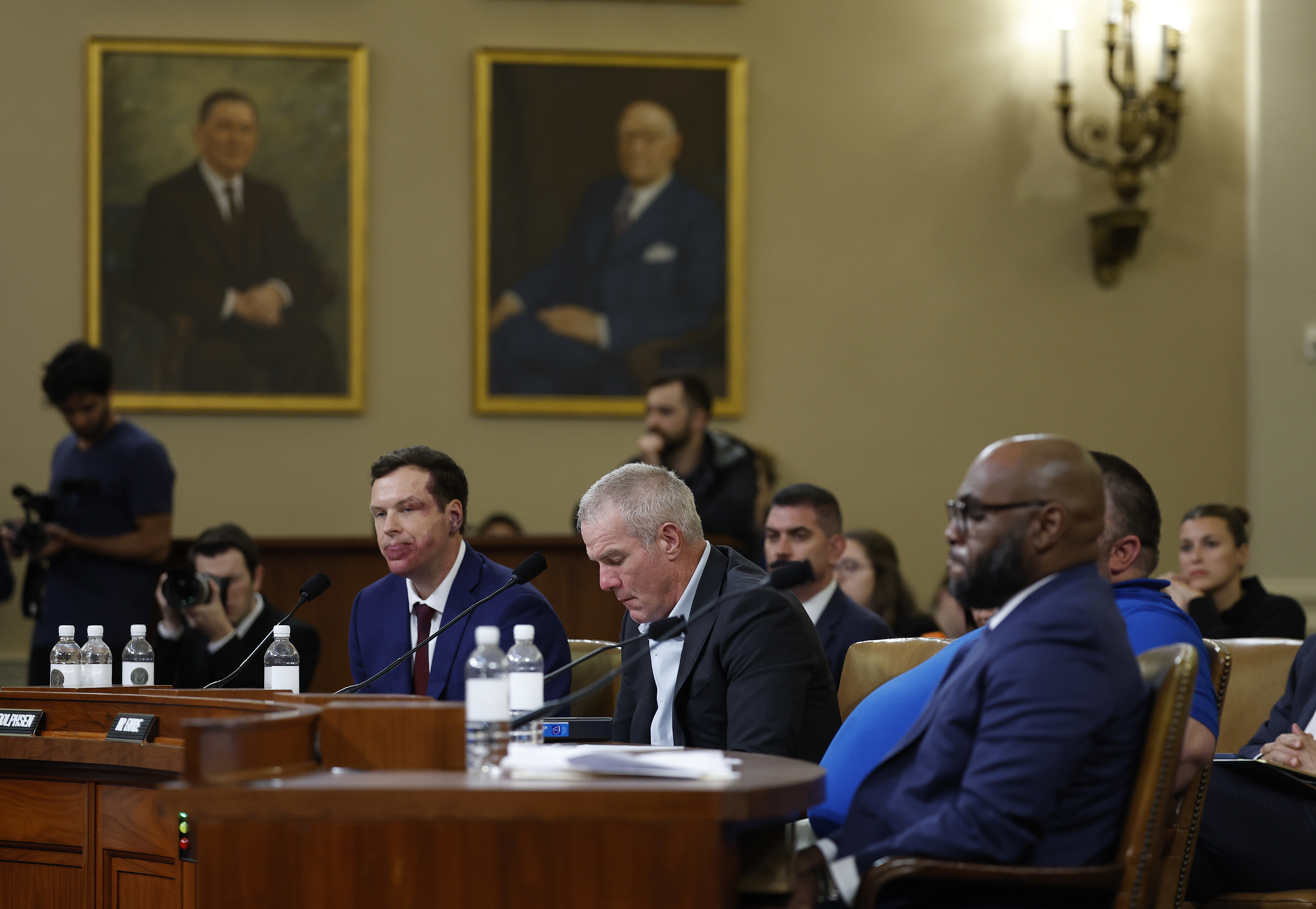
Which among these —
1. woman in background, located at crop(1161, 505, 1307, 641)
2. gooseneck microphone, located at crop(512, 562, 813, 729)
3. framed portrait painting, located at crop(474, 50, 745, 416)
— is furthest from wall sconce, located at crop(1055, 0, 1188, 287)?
gooseneck microphone, located at crop(512, 562, 813, 729)

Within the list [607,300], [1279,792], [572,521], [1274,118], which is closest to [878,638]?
[1279,792]

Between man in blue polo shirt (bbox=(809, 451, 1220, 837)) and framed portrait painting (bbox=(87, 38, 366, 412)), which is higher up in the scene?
framed portrait painting (bbox=(87, 38, 366, 412))

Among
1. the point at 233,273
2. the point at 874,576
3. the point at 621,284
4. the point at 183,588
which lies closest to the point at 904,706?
the point at 183,588

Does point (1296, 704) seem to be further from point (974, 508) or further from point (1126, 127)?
point (1126, 127)

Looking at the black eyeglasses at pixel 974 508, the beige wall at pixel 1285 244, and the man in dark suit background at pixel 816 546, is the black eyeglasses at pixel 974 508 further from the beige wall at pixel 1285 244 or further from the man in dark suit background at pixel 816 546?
the beige wall at pixel 1285 244

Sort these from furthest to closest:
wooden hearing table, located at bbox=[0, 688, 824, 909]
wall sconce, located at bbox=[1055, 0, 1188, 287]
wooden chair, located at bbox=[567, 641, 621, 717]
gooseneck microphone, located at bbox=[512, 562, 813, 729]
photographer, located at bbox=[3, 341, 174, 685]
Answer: wall sconce, located at bbox=[1055, 0, 1188, 287], photographer, located at bbox=[3, 341, 174, 685], wooden chair, located at bbox=[567, 641, 621, 717], gooseneck microphone, located at bbox=[512, 562, 813, 729], wooden hearing table, located at bbox=[0, 688, 824, 909]

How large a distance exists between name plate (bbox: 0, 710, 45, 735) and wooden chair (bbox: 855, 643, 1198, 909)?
1944 mm

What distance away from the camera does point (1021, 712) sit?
2.07 meters

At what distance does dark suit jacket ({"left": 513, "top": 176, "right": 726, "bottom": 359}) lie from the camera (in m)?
6.99

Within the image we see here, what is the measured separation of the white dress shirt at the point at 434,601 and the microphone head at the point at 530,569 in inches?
22.8

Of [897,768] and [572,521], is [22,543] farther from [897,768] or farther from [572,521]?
[897,768]

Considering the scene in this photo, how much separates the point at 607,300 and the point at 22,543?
3.00 metres

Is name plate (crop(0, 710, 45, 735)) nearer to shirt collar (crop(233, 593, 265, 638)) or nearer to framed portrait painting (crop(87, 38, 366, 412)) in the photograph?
shirt collar (crop(233, 593, 265, 638))

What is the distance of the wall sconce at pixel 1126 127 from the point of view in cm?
693
